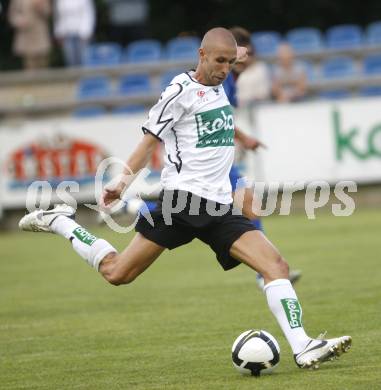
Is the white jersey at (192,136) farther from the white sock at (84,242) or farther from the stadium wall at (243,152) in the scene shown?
the stadium wall at (243,152)

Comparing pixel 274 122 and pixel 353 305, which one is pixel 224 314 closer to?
pixel 353 305

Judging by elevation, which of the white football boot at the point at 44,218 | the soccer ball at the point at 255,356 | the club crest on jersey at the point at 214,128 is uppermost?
the club crest on jersey at the point at 214,128

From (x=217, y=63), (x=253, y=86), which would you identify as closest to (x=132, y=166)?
(x=217, y=63)

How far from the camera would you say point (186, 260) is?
14.6 meters

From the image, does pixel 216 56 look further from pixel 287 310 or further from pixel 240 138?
pixel 240 138

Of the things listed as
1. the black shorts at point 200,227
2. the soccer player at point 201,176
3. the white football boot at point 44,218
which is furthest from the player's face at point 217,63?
the white football boot at point 44,218

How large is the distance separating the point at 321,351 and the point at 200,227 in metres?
1.11

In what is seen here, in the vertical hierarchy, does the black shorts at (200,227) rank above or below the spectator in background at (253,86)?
above

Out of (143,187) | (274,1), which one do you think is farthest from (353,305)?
(274,1)

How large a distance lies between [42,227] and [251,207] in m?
2.54

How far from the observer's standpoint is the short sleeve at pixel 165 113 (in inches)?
296

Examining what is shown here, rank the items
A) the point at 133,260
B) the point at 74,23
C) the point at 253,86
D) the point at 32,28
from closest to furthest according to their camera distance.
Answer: the point at 133,260
the point at 253,86
the point at 74,23
the point at 32,28

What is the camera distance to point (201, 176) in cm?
760

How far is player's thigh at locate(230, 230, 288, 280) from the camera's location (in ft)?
24.2
